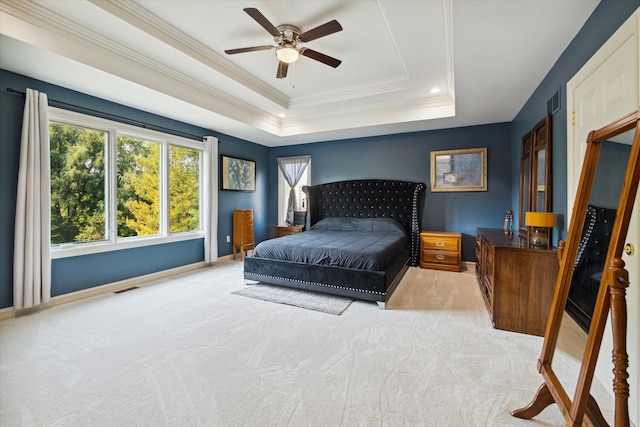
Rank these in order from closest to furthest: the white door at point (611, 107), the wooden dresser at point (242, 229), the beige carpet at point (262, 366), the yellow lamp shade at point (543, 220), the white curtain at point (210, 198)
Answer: the white door at point (611, 107), the beige carpet at point (262, 366), the yellow lamp shade at point (543, 220), the white curtain at point (210, 198), the wooden dresser at point (242, 229)

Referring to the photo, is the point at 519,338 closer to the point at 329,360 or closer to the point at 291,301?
the point at 329,360

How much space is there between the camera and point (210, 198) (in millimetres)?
4773

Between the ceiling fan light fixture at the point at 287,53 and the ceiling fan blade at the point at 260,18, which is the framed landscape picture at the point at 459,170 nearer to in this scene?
the ceiling fan light fixture at the point at 287,53

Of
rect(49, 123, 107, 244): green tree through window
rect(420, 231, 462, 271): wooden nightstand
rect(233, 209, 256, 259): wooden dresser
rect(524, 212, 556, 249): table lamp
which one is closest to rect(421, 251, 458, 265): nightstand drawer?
rect(420, 231, 462, 271): wooden nightstand

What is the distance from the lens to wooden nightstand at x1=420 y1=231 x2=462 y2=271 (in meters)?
4.38

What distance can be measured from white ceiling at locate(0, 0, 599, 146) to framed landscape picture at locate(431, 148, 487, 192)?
23.1 inches

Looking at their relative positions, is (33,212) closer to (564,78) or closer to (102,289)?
(102,289)

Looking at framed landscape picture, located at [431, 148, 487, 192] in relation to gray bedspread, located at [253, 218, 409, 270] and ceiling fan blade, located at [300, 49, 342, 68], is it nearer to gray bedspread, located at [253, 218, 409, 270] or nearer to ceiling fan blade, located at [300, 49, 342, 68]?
gray bedspread, located at [253, 218, 409, 270]

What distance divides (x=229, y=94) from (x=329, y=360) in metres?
3.68

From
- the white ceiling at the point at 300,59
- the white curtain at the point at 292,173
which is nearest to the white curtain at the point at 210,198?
the white ceiling at the point at 300,59

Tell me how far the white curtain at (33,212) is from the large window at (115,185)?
0.22 meters

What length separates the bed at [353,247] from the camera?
10.0 ft

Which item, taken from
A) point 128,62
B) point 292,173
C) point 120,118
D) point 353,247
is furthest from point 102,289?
point 292,173

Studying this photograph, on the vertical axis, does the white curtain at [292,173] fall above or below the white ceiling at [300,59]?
below
